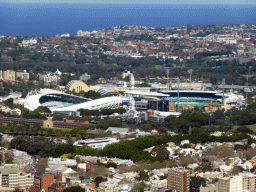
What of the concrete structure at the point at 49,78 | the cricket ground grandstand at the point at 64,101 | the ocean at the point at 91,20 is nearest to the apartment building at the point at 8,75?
the concrete structure at the point at 49,78

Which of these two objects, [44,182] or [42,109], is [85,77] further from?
[44,182]

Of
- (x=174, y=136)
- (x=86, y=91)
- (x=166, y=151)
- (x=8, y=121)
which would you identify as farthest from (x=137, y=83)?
(x=166, y=151)

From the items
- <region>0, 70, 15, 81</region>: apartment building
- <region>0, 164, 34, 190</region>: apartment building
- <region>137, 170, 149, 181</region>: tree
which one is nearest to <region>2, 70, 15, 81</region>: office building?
<region>0, 70, 15, 81</region>: apartment building

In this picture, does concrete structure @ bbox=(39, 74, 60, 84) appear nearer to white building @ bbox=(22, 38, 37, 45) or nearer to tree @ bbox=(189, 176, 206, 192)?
white building @ bbox=(22, 38, 37, 45)

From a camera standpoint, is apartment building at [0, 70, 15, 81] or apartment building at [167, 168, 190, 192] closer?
apartment building at [167, 168, 190, 192]

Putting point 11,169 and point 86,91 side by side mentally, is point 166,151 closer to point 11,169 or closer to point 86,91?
point 11,169

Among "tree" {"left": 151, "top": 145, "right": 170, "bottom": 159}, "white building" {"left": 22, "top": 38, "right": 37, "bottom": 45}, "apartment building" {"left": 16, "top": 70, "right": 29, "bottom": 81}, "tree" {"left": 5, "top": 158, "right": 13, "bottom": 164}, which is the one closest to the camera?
"tree" {"left": 5, "top": 158, "right": 13, "bottom": 164}

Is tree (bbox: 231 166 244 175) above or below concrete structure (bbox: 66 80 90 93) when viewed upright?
below

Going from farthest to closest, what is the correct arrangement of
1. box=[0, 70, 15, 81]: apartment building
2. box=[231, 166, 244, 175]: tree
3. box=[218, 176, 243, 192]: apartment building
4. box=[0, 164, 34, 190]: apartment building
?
box=[0, 70, 15, 81]: apartment building, box=[231, 166, 244, 175]: tree, box=[0, 164, 34, 190]: apartment building, box=[218, 176, 243, 192]: apartment building
